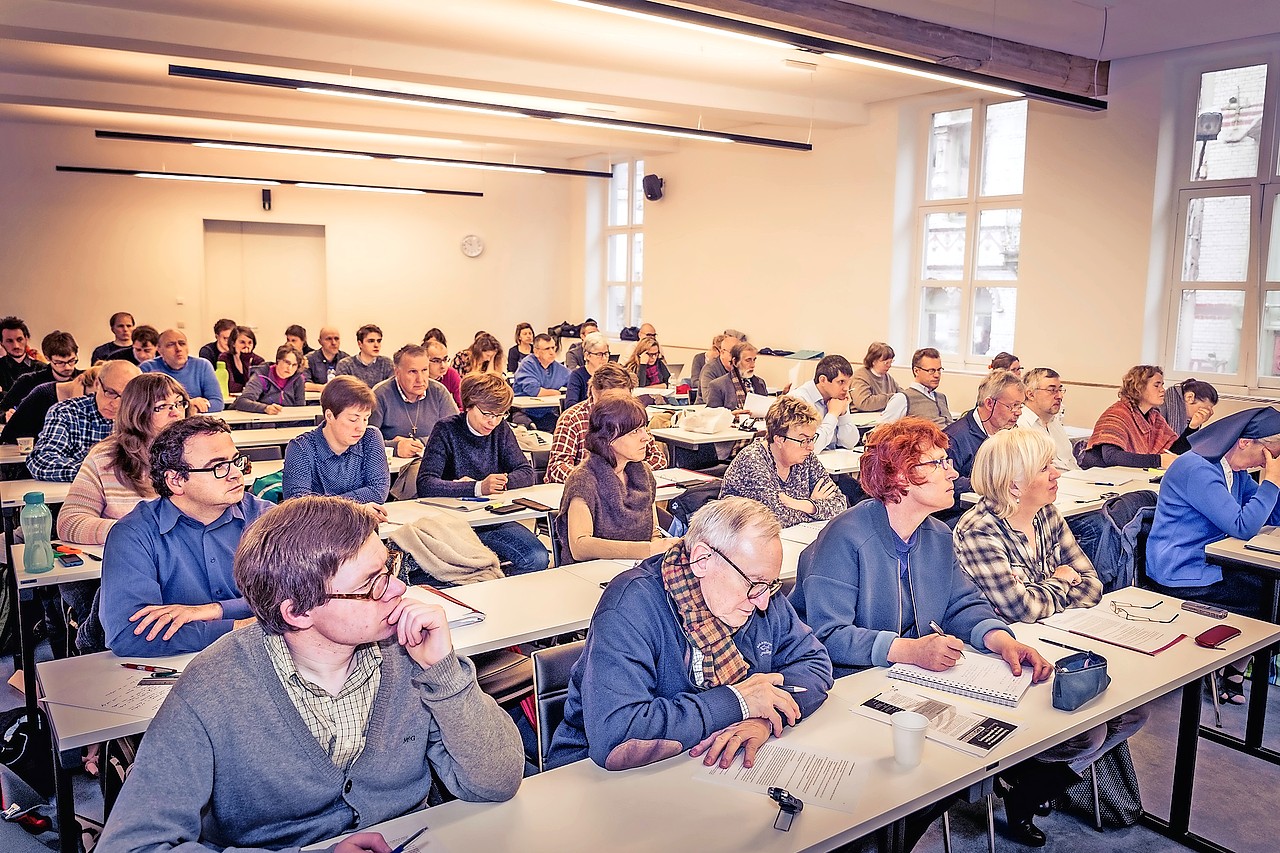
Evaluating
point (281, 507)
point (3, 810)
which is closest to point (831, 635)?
point (281, 507)

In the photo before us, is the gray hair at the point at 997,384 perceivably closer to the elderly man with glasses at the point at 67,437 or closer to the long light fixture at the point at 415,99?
the long light fixture at the point at 415,99

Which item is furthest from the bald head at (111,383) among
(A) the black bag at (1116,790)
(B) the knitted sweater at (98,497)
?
(A) the black bag at (1116,790)

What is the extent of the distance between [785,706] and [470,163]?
9325 millimetres

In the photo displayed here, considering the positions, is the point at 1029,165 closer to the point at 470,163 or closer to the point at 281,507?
the point at 470,163

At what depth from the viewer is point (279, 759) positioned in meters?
1.74

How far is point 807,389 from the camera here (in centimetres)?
664

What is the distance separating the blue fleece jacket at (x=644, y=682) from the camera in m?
2.09

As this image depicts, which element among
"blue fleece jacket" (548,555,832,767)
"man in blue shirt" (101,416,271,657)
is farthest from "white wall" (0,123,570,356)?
"blue fleece jacket" (548,555,832,767)

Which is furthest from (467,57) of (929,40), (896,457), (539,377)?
(896,457)

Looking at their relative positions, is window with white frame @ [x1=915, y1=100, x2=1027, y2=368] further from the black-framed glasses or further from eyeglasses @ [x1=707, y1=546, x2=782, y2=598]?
the black-framed glasses

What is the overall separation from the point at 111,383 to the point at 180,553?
7.56ft

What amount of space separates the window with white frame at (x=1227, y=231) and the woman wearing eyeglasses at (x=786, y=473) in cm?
485

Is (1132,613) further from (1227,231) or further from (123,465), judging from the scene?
(1227,231)

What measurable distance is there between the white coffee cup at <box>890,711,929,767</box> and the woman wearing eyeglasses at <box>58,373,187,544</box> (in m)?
2.71
